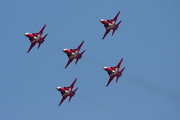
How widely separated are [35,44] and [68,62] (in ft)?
43.5

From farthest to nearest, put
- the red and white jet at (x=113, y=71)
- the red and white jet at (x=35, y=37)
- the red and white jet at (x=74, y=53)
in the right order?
the red and white jet at (x=35, y=37) < the red and white jet at (x=113, y=71) < the red and white jet at (x=74, y=53)

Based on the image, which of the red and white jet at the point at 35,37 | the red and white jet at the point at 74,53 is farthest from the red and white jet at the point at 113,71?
the red and white jet at the point at 35,37

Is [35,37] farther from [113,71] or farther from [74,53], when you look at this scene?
[113,71]

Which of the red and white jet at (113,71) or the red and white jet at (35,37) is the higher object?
the red and white jet at (113,71)

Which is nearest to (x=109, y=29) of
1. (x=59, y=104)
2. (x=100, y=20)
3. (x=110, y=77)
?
(x=100, y=20)

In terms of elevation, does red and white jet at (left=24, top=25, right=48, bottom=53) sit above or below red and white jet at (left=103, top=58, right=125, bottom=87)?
below

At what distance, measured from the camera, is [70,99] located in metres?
182

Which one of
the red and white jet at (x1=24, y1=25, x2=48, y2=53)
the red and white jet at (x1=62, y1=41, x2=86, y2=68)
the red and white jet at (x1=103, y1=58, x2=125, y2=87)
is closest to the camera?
the red and white jet at (x1=62, y1=41, x2=86, y2=68)

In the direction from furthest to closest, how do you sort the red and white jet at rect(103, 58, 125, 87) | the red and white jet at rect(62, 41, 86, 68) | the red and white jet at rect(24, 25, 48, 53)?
the red and white jet at rect(24, 25, 48, 53)
the red and white jet at rect(103, 58, 125, 87)
the red and white jet at rect(62, 41, 86, 68)

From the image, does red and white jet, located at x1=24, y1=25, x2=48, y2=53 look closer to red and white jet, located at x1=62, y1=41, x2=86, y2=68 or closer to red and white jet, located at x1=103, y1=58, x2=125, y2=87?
red and white jet, located at x1=62, y1=41, x2=86, y2=68

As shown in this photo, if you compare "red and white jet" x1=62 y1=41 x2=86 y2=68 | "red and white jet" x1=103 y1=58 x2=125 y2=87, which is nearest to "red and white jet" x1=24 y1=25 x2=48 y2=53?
"red and white jet" x1=62 y1=41 x2=86 y2=68

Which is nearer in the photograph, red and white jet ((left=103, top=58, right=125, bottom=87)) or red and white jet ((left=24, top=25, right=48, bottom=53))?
red and white jet ((left=103, top=58, right=125, bottom=87))

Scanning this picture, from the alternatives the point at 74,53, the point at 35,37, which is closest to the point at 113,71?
the point at 74,53

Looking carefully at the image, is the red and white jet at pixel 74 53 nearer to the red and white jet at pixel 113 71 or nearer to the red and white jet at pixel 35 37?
the red and white jet at pixel 35 37
